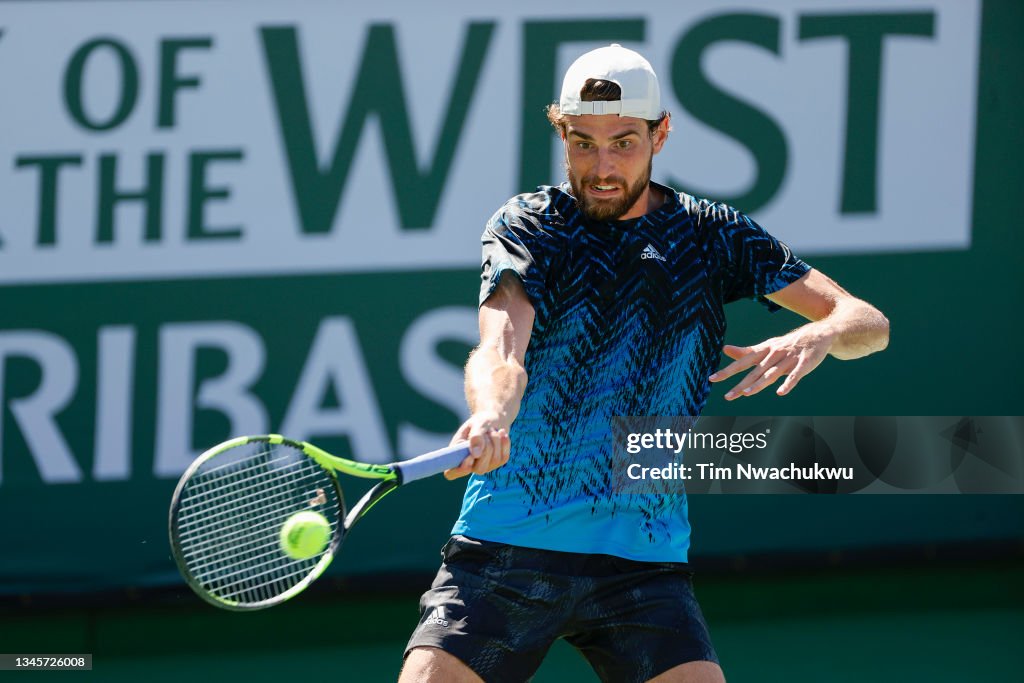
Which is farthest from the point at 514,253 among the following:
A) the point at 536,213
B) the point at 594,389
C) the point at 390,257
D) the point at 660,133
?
the point at 390,257

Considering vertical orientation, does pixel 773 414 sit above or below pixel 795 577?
above

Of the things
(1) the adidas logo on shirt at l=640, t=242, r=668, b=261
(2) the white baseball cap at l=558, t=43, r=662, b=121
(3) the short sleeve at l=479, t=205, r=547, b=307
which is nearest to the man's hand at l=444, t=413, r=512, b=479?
(3) the short sleeve at l=479, t=205, r=547, b=307

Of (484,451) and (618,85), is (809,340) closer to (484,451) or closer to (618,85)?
(618,85)

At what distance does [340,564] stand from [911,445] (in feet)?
6.84

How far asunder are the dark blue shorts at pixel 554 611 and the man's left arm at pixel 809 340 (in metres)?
0.49

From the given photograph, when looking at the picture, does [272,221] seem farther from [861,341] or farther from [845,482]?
[861,341]

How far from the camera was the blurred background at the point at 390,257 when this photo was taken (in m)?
5.49

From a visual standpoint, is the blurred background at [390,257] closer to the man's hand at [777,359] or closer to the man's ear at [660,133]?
the man's ear at [660,133]

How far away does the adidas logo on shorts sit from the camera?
3352 mm

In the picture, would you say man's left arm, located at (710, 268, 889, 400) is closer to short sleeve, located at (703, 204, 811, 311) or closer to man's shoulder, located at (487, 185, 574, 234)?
short sleeve, located at (703, 204, 811, 311)

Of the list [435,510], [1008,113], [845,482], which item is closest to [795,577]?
[845,482]

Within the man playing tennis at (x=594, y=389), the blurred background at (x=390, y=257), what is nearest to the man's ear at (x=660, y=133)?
the man playing tennis at (x=594, y=389)

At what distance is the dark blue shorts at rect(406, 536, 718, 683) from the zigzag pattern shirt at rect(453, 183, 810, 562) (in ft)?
0.14

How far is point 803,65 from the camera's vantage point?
5.54 metres
